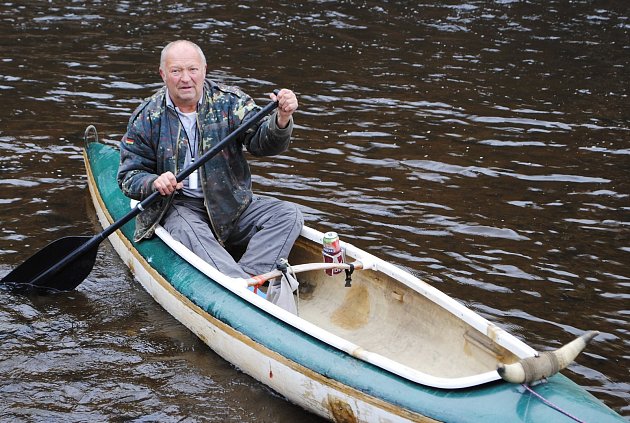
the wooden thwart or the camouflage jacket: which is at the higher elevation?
the camouflage jacket

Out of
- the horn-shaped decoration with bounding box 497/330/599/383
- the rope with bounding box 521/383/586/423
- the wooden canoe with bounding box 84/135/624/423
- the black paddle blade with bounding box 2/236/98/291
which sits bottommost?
the black paddle blade with bounding box 2/236/98/291

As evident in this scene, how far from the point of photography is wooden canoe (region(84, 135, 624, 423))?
4719 mm

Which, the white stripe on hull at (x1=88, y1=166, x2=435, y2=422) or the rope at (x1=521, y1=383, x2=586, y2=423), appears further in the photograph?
the white stripe on hull at (x1=88, y1=166, x2=435, y2=422)

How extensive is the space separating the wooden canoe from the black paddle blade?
356mm

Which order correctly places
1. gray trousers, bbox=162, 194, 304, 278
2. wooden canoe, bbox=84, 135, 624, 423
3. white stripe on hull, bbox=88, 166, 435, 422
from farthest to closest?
1. gray trousers, bbox=162, 194, 304, 278
2. white stripe on hull, bbox=88, 166, 435, 422
3. wooden canoe, bbox=84, 135, 624, 423

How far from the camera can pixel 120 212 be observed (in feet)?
25.1

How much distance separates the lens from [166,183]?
6219 millimetres

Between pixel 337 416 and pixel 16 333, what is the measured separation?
2.60m

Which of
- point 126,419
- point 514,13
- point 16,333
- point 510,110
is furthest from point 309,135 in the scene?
point 514,13

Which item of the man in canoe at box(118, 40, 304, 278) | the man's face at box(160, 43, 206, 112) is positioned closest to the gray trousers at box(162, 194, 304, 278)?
the man in canoe at box(118, 40, 304, 278)

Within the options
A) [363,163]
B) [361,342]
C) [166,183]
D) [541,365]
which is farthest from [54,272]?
[541,365]

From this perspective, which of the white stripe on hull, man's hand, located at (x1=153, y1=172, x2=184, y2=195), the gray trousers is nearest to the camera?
the white stripe on hull

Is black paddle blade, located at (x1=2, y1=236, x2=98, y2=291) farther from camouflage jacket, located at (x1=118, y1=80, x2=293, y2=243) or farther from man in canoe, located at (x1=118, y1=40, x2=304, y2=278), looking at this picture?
camouflage jacket, located at (x1=118, y1=80, x2=293, y2=243)

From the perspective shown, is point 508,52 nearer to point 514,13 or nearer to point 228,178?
point 514,13
